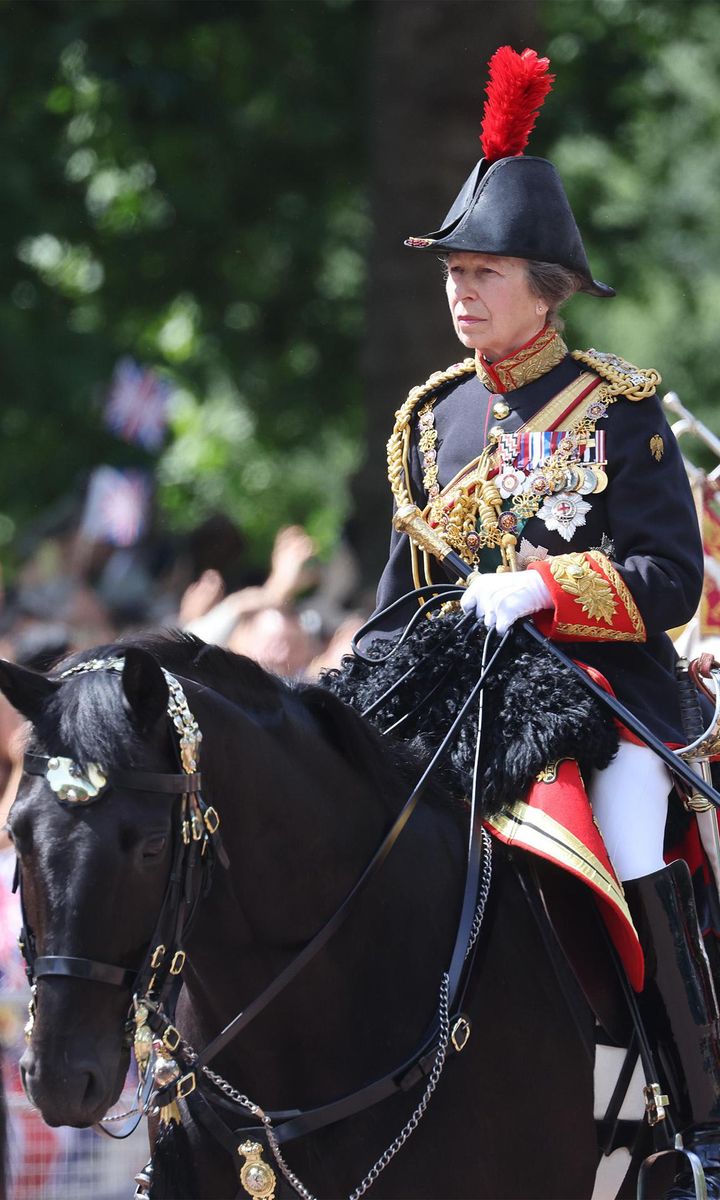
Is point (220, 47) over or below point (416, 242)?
over

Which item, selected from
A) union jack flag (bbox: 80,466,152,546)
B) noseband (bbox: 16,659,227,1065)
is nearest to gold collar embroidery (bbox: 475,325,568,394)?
noseband (bbox: 16,659,227,1065)

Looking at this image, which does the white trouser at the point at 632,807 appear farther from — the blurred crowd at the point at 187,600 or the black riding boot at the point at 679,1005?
the blurred crowd at the point at 187,600

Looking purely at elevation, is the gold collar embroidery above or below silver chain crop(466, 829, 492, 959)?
above

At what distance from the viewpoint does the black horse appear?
10.2 feet

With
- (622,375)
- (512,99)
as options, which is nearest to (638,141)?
(512,99)

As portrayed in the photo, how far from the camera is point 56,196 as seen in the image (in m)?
14.4

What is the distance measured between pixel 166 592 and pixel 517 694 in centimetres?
1116

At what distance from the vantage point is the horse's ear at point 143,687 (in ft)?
10.6

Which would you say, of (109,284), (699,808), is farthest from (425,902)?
(109,284)

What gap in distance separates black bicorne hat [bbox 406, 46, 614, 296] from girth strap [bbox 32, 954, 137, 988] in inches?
75.7

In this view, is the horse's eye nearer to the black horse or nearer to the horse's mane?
the black horse

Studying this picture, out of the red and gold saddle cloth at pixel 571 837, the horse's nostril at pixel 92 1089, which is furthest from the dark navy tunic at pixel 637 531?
the horse's nostril at pixel 92 1089

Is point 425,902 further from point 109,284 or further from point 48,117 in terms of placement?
point 109,284

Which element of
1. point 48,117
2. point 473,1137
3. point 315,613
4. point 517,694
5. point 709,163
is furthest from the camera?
point 709,163
